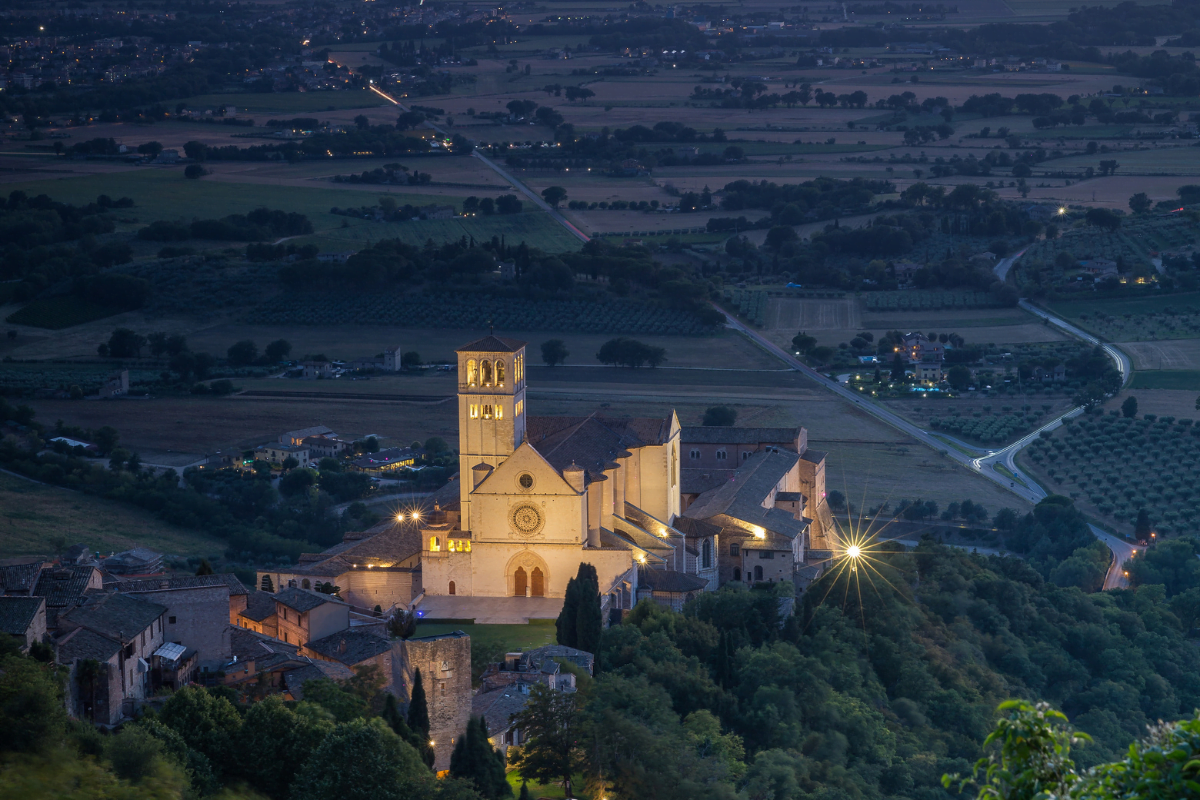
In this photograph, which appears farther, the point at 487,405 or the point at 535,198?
the point at 535,198

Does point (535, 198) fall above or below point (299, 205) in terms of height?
below

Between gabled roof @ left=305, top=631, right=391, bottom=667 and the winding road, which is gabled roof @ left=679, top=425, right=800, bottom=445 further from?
gabled roof @ left=305, top=631, right=391, bottom=667

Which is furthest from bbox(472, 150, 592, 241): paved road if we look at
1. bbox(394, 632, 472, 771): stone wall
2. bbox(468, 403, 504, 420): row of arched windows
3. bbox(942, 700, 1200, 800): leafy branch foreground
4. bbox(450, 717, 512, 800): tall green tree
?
bbox(942, 700, 1200, 800): leafy branch foreground

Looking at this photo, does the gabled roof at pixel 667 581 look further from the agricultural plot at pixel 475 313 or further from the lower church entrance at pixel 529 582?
the agricultural plot at pixel 475 313

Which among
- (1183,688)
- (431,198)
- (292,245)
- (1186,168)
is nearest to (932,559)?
(1183,688)

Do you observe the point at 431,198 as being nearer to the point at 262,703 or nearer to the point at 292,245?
the point at 292,245

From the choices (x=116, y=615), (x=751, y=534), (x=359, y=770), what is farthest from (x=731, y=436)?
(x=359, y=770)

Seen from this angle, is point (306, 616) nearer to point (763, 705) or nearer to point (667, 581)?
point (763, 705)
